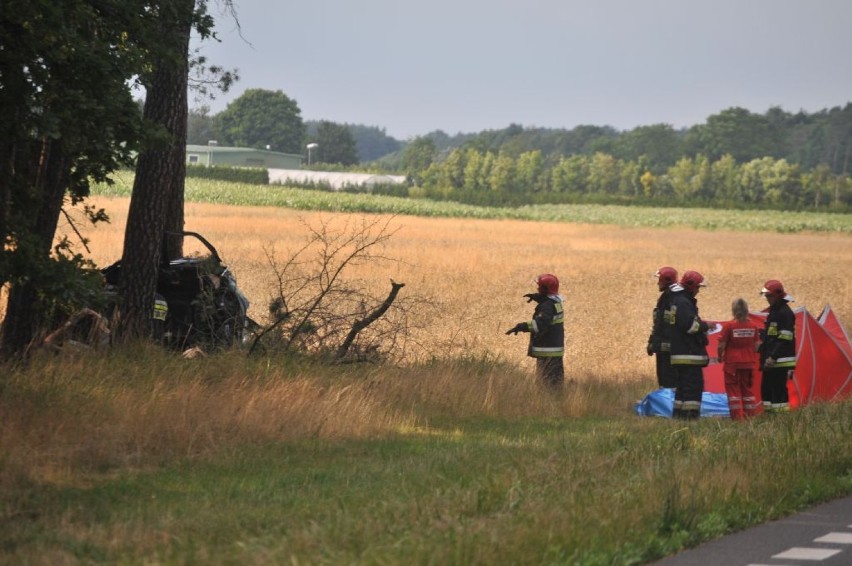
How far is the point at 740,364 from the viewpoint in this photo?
14672 millimetres

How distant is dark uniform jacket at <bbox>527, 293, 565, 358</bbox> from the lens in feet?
50.4

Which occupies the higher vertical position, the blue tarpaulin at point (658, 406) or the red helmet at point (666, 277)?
the red helmet at point (666, 277)

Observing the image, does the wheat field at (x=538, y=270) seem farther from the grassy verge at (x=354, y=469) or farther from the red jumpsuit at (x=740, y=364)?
the red jumpsuit at (x=740, y=364)

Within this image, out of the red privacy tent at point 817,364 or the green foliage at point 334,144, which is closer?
the red privacy tent at point 817,364

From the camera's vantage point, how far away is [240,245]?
45656 mm

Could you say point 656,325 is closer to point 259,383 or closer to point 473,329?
point 259,383

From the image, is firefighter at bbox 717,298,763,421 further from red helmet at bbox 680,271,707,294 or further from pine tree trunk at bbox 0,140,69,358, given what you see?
pine tree trunk at bbox 0,140,69,358

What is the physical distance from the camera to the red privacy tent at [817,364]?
16344mm

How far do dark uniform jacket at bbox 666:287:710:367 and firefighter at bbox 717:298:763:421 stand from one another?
0.38 metres

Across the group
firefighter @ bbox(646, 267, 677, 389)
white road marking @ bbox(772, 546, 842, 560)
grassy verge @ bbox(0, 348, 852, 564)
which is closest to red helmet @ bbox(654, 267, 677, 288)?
firefighter @ bbox(646, 267, 677, 389)

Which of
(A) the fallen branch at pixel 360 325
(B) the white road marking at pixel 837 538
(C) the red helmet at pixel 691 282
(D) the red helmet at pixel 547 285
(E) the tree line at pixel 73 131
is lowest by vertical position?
(B) the white road marking at pixel 837 538

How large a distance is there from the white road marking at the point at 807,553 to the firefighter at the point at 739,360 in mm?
6791

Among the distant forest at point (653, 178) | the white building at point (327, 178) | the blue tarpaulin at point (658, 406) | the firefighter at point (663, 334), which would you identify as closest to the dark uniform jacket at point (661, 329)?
the firefighter at point (663, 334)

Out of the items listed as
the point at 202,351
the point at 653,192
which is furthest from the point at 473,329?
the point at 653,192
